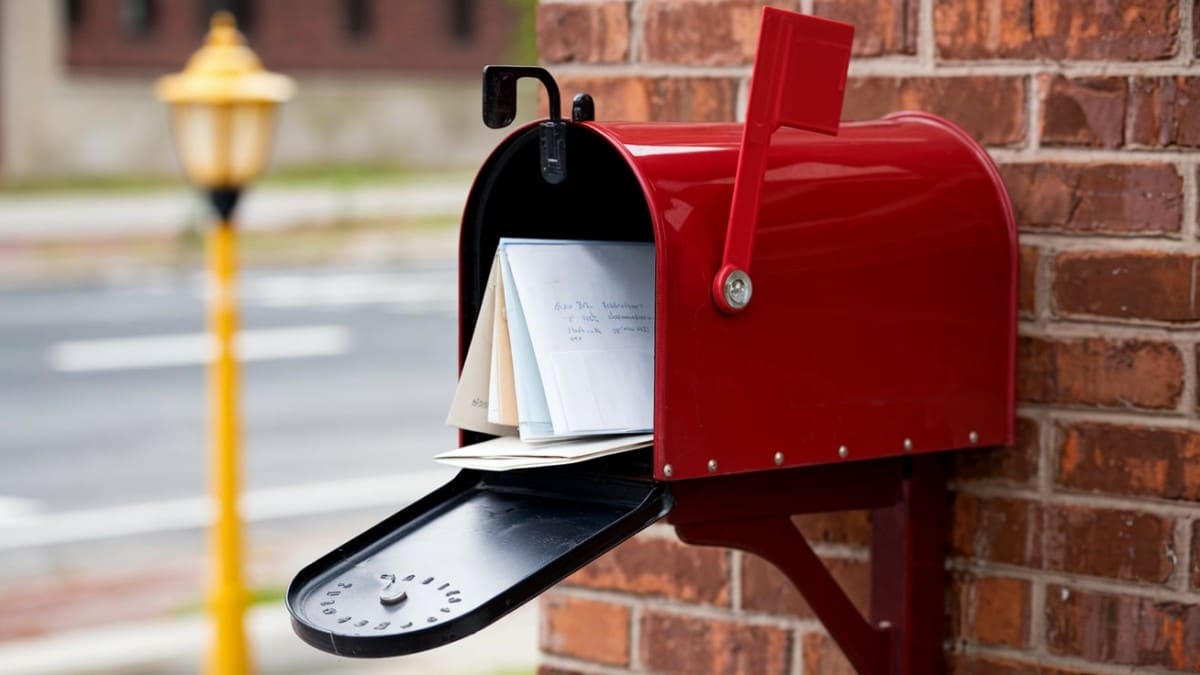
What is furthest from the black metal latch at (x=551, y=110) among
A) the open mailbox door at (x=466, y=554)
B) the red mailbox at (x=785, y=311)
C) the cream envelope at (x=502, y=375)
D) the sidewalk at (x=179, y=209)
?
the sidewalk at (x=179, y=209)

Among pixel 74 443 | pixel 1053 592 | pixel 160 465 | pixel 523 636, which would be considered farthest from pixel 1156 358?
pixel 74 443

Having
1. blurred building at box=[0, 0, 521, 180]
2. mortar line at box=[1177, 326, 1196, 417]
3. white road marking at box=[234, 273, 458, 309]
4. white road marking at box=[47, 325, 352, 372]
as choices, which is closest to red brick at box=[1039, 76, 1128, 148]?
mortar line at box=[1177, 326, 1196, 417]

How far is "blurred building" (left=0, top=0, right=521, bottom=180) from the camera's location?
2144cm

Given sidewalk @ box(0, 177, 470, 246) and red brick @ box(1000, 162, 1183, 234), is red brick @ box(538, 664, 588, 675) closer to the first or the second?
red brick @ box(1000, 162, 1183, 234)

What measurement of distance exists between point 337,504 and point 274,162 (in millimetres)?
16227

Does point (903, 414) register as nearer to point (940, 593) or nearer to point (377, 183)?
point (940, 593)

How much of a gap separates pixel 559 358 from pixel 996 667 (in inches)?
25.4

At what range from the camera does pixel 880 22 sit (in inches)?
72.7

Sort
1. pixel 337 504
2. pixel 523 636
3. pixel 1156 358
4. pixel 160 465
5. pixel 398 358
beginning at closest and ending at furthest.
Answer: pixel 1156 358, pixel 523 636, pixel 337 504, pixel 160 465, pixel 398 358

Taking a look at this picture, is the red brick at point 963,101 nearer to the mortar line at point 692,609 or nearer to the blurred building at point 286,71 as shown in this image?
the mortar line at point 692,609

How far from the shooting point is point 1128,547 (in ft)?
5.56

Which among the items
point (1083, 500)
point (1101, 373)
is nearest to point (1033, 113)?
point (1101, 373)

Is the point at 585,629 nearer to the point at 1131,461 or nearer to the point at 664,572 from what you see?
the point at 664,572

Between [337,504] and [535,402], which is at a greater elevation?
[535,402]
